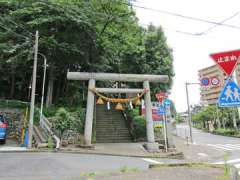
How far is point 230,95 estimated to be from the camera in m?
4.28

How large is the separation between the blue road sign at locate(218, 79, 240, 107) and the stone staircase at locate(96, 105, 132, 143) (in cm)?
1386

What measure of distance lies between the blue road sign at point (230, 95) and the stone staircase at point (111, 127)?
13.9 meters

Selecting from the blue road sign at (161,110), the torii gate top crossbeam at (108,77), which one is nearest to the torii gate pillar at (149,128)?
the torii gate top crossbeam at (108,77)

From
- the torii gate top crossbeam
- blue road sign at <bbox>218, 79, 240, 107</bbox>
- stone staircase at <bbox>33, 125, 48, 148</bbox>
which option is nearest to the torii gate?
the torii gate top crossbeam

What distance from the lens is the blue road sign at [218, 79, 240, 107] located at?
4.21 meters

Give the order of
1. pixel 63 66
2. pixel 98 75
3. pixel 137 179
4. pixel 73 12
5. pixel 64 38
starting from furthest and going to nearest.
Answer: pixel 63 66 < pixel 64 38 < pixel 73 12 < pixel 98 75 < pixel 137 179

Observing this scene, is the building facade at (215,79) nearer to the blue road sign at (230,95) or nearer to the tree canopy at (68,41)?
the blue road sign at (230,95)

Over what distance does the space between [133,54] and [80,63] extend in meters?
6.57

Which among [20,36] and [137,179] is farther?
[20,36]

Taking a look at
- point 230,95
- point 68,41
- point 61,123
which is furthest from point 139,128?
point 230,95

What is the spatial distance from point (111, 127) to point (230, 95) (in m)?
15.8

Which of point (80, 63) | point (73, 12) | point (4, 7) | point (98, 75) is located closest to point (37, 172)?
point (98, 75)

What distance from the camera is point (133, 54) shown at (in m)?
25.6

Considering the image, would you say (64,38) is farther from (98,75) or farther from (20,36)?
(98,75)
